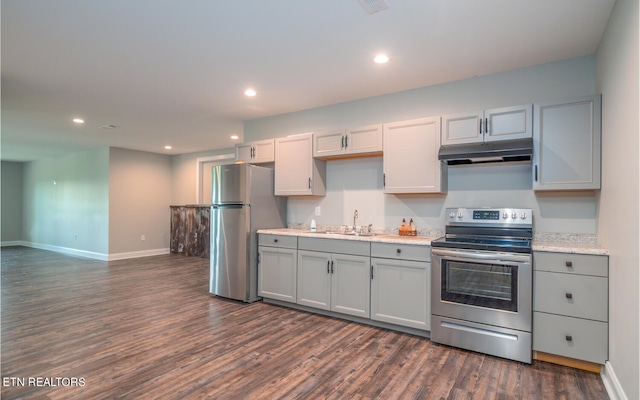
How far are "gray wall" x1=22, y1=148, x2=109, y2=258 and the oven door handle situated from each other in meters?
7.26

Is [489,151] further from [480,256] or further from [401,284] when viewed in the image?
[401,284]

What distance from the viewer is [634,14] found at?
5.82ft

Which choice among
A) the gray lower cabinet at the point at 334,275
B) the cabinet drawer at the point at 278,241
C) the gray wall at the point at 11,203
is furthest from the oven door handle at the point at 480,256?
the gray wall at the point at 11,203

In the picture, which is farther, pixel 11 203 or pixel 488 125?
pixel 11 203

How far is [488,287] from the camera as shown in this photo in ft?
9.01

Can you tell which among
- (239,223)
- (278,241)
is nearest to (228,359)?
(278,241)

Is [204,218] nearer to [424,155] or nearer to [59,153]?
[59,153]

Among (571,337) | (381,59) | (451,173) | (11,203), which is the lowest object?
(571,337)

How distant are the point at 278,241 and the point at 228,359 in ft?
5.26

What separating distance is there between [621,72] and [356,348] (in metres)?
2.66

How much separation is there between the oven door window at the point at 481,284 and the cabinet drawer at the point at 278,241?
5.54ft

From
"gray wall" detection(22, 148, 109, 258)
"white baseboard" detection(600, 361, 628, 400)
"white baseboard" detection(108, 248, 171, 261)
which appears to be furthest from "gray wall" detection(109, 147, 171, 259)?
"white baseboard" detection(600, 361, 628, 400)

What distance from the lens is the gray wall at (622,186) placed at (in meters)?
1.77

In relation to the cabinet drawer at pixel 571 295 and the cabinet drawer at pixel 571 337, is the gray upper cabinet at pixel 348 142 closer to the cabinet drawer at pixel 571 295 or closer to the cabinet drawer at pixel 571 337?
the cabinet drawer at pixel 571 295
